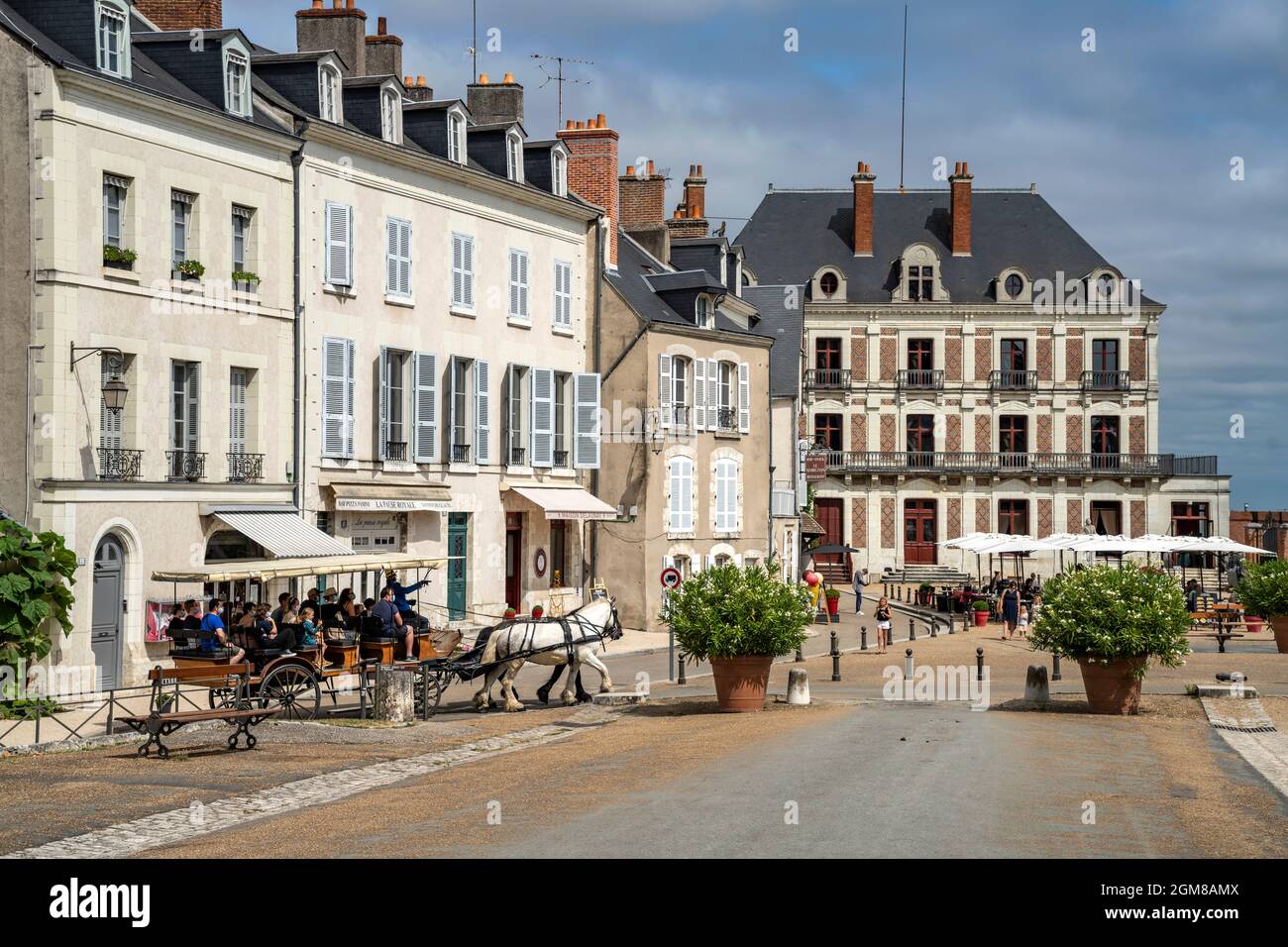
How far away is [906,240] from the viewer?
66.2m

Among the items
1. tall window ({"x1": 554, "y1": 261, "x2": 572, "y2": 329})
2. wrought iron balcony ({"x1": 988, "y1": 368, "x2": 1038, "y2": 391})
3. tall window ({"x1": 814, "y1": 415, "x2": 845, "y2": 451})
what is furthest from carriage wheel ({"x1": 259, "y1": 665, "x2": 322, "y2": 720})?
wrought iron balcony ({"x1": 988, "y1": 368, "x2": 1038, "y2": 391})

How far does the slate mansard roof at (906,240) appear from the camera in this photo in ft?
213

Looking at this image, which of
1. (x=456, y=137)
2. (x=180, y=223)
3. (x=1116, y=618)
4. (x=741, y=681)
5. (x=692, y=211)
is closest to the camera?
(x=1116, y=618)

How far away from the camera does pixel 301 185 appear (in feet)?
86.9

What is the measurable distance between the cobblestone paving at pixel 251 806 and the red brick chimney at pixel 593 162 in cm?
2264

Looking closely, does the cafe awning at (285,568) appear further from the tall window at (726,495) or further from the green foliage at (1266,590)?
the green foliage at (1266,590)

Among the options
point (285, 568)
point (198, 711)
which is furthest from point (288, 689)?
point (198, 711)

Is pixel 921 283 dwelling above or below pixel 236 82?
above

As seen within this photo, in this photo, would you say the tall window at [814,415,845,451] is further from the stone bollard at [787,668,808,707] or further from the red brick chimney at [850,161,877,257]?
the stone bollard at [787,668,808,707]

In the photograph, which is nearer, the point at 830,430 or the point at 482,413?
the point at 482,413

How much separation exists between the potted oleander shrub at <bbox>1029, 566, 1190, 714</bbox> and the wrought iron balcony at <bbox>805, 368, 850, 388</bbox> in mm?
45371

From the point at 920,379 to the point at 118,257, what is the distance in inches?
1841

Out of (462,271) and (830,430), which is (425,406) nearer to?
(462,271)

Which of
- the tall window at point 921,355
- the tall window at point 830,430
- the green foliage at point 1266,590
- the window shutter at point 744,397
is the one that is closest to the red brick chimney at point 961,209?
the tall window at point 921,355
